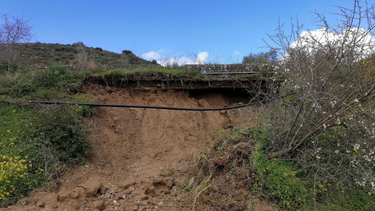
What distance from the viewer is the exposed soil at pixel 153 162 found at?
3.79 meters

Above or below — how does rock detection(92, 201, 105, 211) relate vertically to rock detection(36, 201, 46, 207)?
above

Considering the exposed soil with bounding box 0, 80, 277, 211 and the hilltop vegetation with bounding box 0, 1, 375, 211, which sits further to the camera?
the exposed soil with bounding box 0, 80, 277, 211

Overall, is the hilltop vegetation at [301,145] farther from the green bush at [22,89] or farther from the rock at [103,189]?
the green bush at [22,89]

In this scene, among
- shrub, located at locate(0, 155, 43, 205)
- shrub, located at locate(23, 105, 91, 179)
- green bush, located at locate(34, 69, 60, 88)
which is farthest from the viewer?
green bush, located at locate(34, 69, 60, 88)

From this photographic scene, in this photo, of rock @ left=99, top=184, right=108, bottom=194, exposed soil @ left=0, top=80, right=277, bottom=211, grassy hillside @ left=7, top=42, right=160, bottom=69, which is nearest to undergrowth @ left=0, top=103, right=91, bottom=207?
exposed soil @ left=0, top=80, right=277, bottom=211

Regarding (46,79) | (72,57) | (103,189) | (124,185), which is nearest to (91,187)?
(103,189)

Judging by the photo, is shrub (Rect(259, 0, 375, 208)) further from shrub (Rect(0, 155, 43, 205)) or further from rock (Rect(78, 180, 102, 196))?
shrub (Rect(0, 155, 43, 205))

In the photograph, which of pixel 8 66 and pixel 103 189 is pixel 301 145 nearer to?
pixel 103 189

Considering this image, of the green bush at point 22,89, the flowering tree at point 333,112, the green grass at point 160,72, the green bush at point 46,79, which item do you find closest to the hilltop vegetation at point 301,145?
the flowering tree at point 333,112

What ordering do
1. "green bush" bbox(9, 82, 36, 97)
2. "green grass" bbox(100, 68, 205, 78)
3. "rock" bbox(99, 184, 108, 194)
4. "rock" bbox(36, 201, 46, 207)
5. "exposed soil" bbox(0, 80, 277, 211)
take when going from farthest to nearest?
"green grass" bbox(100, 68, 205, 78) < "green bush" bbox(9, 82, 36, 97) < "rock" bbox(99, 184, 108, 194) < "rock" bbox(36, 201, 46, 207) < "exposed soil" bbox(0, 80, 277, 211)

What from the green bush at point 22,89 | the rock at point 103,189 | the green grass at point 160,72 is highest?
the green grass at point 160,72

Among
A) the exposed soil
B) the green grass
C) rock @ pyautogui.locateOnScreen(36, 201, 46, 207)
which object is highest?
the green grass

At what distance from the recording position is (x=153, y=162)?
20.7ft

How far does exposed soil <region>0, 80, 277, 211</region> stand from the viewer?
379cm
